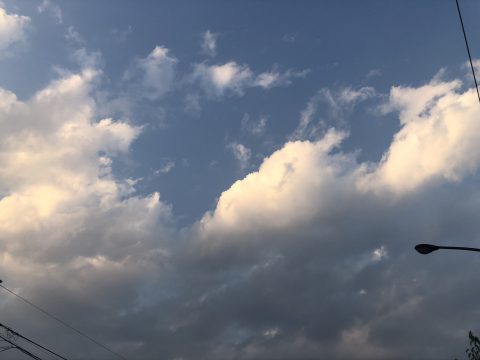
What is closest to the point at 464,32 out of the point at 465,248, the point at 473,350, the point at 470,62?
the point at 470,62

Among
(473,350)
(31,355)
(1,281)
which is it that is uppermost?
(1,281)

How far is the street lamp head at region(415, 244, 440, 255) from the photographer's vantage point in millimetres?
14195

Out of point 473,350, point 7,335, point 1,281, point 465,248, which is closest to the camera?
point 465,248

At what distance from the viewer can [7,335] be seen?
24.6 m

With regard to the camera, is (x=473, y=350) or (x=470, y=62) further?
(x=473, y=350)

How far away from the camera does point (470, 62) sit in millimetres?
14602

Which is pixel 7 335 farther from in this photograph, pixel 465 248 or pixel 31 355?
pixel 465 248

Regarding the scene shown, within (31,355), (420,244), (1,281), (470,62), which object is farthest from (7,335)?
(470,62)

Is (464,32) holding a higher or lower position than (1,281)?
higher

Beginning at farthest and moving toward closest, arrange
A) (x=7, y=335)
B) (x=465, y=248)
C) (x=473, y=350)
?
(x=473, y=350), (x=7, y=335), (x=465, y=248)

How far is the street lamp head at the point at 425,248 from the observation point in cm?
1420

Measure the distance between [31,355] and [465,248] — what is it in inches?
945

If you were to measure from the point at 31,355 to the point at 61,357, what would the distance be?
7.06 ft

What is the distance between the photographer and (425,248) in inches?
563
